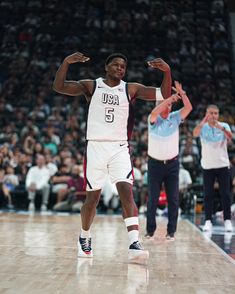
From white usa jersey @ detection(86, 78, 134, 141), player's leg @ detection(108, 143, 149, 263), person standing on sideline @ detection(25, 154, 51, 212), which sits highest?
white usa jersey @ detection(86, 78, 134, 141)

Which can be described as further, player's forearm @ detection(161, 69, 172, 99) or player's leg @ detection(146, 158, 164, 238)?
player's leg @ detection(146, 158, 164, 238)

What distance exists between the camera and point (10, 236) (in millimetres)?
6598

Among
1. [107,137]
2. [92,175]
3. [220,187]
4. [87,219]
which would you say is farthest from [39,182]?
[107,137]

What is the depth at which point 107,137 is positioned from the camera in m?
4.97

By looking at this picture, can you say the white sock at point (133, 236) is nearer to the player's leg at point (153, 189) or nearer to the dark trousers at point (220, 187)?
the player's leg at point (153, 189)

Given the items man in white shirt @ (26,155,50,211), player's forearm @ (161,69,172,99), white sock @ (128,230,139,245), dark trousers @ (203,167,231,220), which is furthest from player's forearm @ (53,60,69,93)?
man in white shirt @ (26,155,50,211)

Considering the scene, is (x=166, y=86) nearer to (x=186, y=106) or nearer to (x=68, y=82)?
(x=68, y=82)

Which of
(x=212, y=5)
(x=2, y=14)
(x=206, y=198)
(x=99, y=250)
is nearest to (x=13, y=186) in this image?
(x=206, y=198)

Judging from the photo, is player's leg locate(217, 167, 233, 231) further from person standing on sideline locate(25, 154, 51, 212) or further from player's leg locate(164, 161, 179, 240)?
person standing on sideline locate(25, 154, 51, 212)

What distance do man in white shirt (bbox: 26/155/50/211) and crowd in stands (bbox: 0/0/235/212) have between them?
15.6 inches

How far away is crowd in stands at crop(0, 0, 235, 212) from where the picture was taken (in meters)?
14.4

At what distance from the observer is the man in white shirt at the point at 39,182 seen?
41.6 ft

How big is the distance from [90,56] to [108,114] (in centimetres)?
1391

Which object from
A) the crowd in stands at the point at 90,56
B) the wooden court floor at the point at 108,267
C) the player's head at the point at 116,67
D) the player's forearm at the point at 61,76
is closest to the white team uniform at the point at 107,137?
the player's head at the point at 116,67
